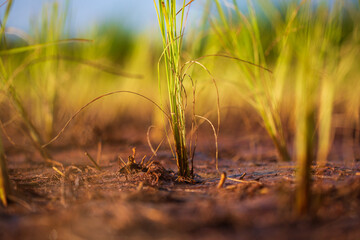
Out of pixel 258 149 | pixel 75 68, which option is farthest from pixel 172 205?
pixel 75 68

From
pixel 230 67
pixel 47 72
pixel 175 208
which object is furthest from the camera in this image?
pixel 230 67

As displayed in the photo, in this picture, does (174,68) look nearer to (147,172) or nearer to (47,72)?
(147,172)

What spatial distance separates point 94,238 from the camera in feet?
2.01

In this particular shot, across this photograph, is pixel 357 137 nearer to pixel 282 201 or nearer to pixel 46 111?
pixel 282 201

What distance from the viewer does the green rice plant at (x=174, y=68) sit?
1046mm

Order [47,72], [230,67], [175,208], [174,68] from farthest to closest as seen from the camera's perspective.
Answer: [230,67] < [47,72] < [174,68] < [175,208]

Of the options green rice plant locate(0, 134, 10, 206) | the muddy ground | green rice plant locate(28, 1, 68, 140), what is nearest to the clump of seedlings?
the muddy ground

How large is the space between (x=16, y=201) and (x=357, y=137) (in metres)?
2.27

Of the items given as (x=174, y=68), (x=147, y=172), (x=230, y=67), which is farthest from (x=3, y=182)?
(x=230, y=67)

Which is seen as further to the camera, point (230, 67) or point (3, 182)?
point (230, 67)

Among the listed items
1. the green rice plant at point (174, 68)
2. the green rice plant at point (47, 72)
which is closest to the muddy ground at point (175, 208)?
the green rice plant at point (174, 68)

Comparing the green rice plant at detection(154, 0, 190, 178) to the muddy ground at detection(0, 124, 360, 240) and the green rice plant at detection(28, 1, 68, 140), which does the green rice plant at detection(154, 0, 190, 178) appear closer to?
the muddy ground at detection(0, 124, 360, 240)

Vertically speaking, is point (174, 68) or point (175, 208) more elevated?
point (174, 68)

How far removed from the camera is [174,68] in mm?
1093
